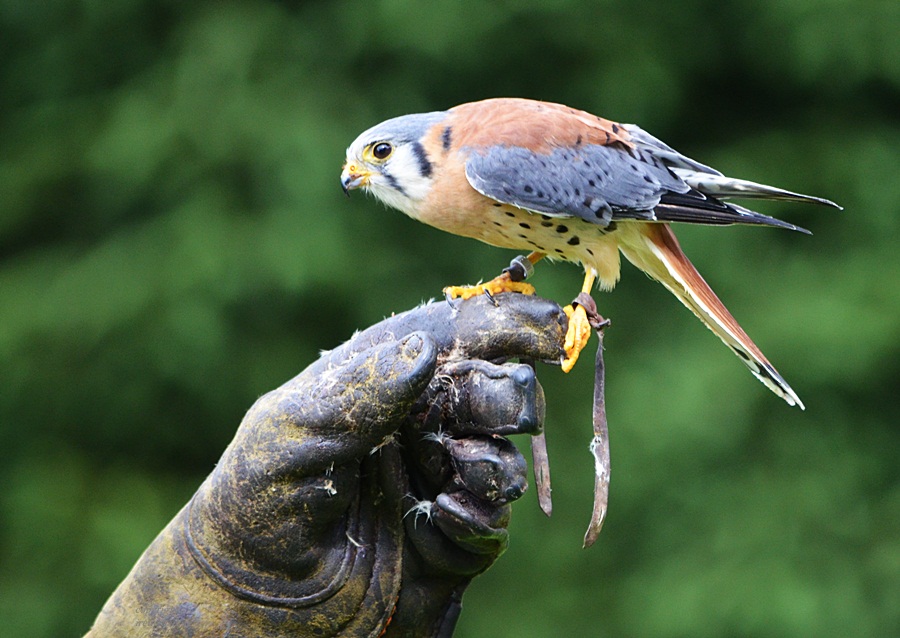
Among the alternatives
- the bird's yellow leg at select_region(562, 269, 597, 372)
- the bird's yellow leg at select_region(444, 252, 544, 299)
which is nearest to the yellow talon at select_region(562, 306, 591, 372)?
the bird's yellow leg at select_region(562, 269, 597, 372)

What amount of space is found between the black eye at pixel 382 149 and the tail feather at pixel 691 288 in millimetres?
668

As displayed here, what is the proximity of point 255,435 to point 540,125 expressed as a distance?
1145 mm

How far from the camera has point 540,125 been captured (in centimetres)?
231

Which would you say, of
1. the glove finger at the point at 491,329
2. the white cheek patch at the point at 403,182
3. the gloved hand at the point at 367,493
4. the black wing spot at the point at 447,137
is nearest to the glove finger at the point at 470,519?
the gloved hand at the point at 367,493

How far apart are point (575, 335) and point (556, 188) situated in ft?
1.56

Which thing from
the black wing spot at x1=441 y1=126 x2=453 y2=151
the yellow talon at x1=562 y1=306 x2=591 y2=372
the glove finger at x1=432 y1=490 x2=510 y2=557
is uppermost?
the black wing spot at x1=441 y1=126 x2=453 y2=151

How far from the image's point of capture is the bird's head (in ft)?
7.54

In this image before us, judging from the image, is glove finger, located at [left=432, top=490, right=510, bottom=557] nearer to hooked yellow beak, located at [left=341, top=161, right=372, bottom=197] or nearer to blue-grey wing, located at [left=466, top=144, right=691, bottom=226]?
blue-grey wing, located at [left=466, top=144, right=691, bottom=226]

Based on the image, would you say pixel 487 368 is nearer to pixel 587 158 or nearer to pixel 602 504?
pixel 602 504

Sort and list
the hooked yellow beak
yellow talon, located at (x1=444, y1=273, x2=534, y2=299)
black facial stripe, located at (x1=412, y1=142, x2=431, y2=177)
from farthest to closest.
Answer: the hooked yellow beak
black facial stripe, located at (x1=412, y1=142, x2=431, y2=177)
yellow talon, located at (x1=444, y1=273, x2=534, y2=299)

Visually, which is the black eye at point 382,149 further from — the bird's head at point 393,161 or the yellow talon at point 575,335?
the yellow talon at point 575,335

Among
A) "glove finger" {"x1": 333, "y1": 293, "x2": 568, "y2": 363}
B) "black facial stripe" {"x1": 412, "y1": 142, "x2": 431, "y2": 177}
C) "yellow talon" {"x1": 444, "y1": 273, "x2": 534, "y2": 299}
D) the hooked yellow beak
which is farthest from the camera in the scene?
the hooked yellow beak

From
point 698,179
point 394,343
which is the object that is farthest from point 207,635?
point 698,179

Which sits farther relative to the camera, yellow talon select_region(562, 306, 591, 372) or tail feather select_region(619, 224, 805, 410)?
tail feather select_region(619, 224, 805, 410)
